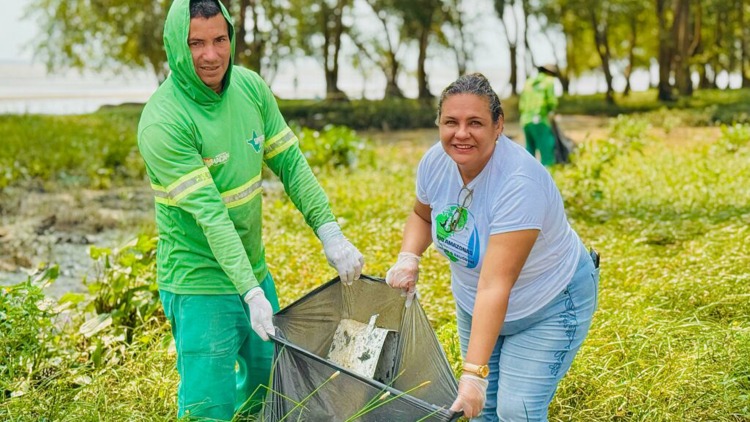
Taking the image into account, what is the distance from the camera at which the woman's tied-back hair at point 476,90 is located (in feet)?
7.31

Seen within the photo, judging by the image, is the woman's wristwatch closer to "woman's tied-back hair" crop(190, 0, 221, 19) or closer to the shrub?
"woman's tied-back hair" crop(190, 0, 221, 19)

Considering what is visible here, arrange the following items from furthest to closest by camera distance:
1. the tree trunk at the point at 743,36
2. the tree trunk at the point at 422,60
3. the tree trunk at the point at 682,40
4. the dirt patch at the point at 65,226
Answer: the tree trunk at the point at 743,36 → the tree trunk at the point at 422,60 → the tree trunk at the point at 682,40 → the dirt patch at the point at 65,226

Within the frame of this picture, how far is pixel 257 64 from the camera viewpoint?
22.8 m

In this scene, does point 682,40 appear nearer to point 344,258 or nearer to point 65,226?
point 65,226

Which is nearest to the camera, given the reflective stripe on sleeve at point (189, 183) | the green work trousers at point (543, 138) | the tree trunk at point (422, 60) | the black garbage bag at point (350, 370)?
the black garbage bag at point (350, 370)

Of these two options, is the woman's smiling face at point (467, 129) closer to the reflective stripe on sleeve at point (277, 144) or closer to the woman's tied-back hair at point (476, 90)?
the woman's tied-back hair at point (476, 90)

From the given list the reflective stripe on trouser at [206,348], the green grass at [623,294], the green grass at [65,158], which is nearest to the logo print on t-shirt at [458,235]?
the reflective stripe on trouser at [206,348]

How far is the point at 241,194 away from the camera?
8.77 feet

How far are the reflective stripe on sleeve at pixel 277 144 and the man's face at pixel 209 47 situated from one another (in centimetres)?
34

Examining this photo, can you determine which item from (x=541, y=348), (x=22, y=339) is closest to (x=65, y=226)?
(x=22, y=339)

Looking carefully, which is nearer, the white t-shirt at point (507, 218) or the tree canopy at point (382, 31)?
the white t-shirt at point (507, 218)

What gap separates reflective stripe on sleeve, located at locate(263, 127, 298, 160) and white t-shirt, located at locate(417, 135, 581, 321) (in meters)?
0.55

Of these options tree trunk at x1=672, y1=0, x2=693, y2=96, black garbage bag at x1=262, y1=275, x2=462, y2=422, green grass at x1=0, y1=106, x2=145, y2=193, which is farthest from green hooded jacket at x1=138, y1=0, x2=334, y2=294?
tree trunk at x1=672, y1=0, x2=693, y2=96

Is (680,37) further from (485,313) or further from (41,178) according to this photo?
(485,313)
